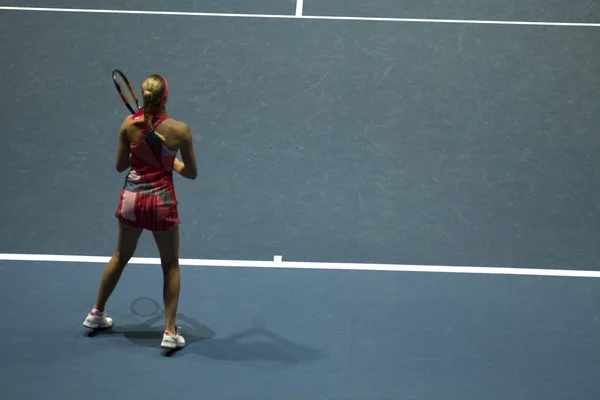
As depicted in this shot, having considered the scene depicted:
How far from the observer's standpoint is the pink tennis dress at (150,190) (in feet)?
20.8

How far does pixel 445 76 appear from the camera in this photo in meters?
9.98

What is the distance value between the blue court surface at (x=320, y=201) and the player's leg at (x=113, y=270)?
0.44 ft

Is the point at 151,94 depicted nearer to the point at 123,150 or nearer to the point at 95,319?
the point at 123,150

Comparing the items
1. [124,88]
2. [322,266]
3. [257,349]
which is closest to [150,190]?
[124,88]

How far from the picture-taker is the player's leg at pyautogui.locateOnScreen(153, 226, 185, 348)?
21.5 ft

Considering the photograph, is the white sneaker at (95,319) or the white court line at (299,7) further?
the white court line at (299,7)

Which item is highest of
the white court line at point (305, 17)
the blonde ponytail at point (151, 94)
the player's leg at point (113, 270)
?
the white court line at point (305, 17)

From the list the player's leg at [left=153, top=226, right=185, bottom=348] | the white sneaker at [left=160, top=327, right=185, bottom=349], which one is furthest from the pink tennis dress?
the white sneaker at [left=160, top=327, right=185, bottom=349]

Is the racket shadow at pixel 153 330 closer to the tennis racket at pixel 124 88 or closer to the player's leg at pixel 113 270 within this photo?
the player's leg at pixel 113 270

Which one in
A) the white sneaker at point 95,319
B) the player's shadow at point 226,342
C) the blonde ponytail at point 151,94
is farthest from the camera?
the white sneaker at point 95,319

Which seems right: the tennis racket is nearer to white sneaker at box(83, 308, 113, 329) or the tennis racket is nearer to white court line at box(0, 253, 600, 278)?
white sneaker at box(83, 308, 113, 329)

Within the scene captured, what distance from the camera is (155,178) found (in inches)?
252

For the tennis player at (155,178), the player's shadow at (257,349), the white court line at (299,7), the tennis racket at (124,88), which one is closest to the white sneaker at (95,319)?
the tennis player at (155,178)

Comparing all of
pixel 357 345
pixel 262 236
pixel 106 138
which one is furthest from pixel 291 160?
pixel 357 345
